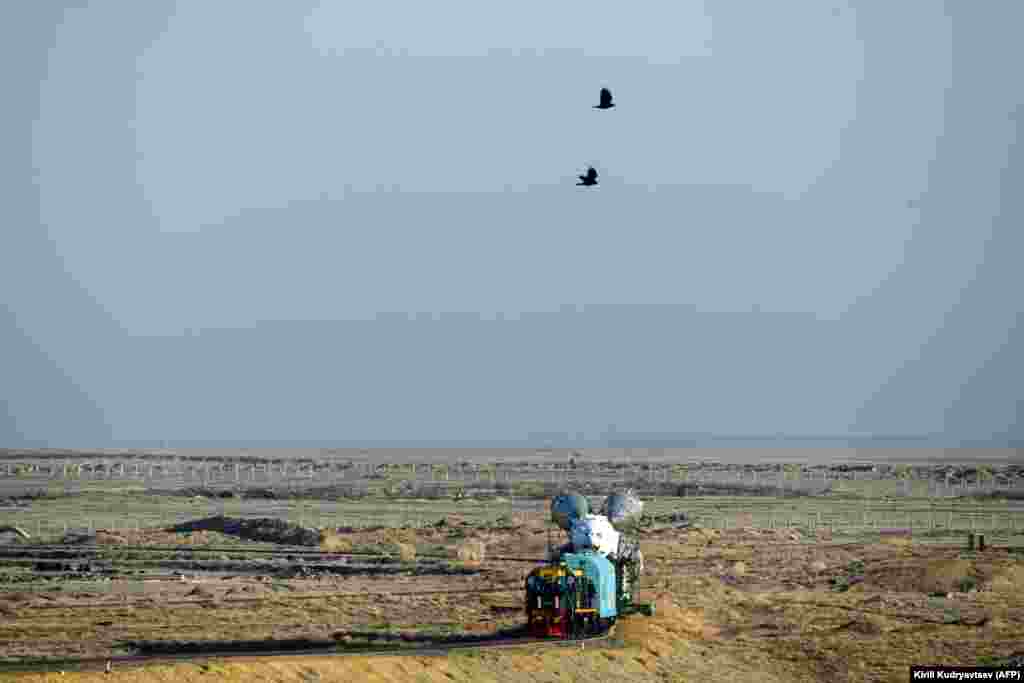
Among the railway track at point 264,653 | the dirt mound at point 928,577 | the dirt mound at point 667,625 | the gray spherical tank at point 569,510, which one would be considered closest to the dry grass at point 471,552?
the dirt mound at point 928,577

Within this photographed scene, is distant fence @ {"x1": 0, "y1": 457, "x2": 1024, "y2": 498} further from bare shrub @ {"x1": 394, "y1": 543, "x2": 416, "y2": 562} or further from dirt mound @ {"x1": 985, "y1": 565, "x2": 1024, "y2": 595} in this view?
dirt mound @ {"x1": 985, "y1": 565, "x2": 1024, "y2": 595}

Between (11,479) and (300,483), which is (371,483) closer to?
(300,483)

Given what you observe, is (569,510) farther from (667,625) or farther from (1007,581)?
(1007,581)

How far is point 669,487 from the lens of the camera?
144 m

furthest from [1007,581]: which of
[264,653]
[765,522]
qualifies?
[765,522]

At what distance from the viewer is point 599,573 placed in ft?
158

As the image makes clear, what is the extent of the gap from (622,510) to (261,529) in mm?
36969

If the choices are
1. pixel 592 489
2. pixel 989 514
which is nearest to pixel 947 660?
pixel 989 514

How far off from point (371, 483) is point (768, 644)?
108810 mm

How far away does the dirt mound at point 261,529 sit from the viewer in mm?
85250

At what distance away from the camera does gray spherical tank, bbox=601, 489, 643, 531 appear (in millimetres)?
55906

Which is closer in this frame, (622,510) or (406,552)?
(622,510)

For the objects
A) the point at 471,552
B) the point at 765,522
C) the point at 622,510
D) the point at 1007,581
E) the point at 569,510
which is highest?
the point at 569,510

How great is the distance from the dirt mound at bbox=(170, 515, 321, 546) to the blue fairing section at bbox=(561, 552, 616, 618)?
36.3 metres
